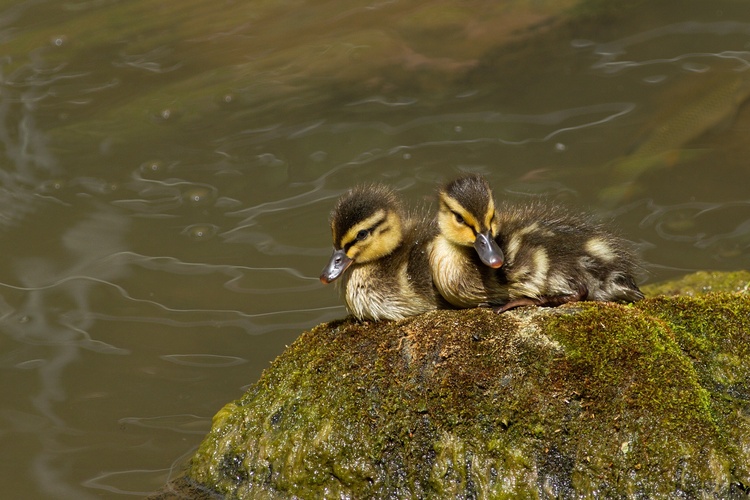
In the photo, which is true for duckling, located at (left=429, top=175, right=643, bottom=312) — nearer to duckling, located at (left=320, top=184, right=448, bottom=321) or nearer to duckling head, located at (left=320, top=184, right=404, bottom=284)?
duckling, located at (left=320, top=184, right=448, bottom=321)

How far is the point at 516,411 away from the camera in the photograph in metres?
3.52

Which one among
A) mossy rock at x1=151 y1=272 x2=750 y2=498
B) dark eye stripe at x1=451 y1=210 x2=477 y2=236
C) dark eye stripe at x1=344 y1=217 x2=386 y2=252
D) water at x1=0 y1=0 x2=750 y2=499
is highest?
dark eye stripe at x1=451 y1=210 x2=477 y2=236

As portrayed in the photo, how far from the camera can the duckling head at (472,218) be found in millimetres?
4074

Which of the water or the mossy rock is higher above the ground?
the mossy rock

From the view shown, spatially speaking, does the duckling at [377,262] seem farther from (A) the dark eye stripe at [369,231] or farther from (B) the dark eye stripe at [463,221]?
(B) the dark eye stripe at [463,221]

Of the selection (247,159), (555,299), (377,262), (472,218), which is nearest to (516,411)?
(555,299)

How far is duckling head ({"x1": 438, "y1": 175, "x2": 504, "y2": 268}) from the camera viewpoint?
4.07 meters

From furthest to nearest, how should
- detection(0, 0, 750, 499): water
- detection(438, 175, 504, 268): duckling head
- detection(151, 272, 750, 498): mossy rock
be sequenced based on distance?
detection(0, 0, 750, 499): water < detection(438, 175, 504, 268): duckling head < detection(151, 272, 750, 498): mossy rock

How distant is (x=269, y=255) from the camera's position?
23.1ft

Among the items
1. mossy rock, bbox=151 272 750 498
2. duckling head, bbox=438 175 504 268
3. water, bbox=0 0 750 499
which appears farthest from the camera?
water, bbox=0 0 750 499

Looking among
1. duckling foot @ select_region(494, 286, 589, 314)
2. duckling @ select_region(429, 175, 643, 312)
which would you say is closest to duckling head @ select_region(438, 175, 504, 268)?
duckling @ select_region(429, 175, 643, 312)

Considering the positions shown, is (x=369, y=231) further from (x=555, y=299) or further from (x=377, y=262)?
(x=555, y=299)

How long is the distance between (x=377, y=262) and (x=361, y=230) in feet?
0.69

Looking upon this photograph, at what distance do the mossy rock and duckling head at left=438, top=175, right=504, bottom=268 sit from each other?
0.33 m
